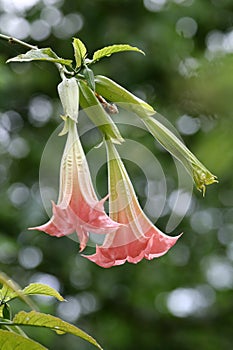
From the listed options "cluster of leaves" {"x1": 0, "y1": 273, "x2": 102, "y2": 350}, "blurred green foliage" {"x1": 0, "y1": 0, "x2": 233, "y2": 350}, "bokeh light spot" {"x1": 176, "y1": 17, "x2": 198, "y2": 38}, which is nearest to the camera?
"cluster of leaves" {"x1": 0, "y1": 273, "x2": 102, "y2": 350}

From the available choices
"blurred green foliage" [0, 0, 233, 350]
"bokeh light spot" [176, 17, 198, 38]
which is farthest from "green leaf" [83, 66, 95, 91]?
"bokeh light spot" [176, 17, 198, 38]

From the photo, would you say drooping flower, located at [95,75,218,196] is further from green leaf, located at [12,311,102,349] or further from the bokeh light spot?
the bokeh light spot

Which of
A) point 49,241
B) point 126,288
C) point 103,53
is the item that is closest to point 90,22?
point 49,241

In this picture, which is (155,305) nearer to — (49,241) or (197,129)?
(49,241)

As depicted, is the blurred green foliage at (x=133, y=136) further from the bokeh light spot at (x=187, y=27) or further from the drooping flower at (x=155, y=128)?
the drooping flower at (x=155, y=128)

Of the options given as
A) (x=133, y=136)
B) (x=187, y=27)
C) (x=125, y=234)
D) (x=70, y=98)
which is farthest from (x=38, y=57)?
(x=187, y=27)

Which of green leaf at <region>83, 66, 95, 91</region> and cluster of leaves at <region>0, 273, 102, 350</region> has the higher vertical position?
green leaf at <region>83, 66, 95, 91</region>

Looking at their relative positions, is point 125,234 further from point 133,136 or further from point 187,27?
point 187,27
